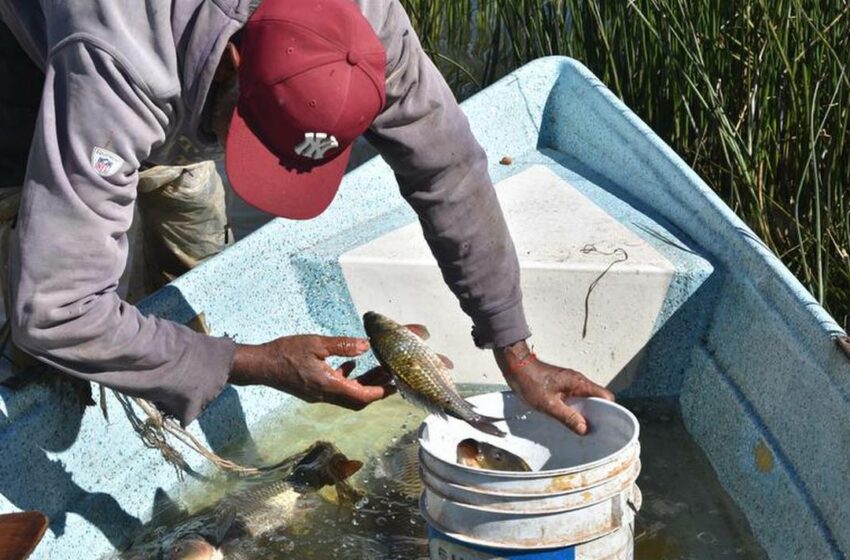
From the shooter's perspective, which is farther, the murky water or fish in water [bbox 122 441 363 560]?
the murky water

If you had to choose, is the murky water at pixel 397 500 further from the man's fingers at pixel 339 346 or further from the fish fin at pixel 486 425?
the man's fingers at pixel 339 346

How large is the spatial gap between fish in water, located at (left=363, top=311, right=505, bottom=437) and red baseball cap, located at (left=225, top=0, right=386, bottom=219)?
449mm

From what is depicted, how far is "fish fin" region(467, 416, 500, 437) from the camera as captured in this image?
2812 millimetres

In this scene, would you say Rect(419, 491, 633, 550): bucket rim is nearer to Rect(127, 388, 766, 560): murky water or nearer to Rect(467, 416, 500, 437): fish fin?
Rect(467, 416, 500, 437): fish fin

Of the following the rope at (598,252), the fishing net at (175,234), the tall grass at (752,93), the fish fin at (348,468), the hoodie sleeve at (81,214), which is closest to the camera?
the hoodie sleeve at (81,214)

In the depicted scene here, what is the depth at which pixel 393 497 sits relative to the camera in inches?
135

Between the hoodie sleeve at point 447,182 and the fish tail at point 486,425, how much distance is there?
25cm

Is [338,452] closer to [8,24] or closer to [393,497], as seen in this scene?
[393,497]

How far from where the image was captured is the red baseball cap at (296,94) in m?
2.36

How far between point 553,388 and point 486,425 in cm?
19

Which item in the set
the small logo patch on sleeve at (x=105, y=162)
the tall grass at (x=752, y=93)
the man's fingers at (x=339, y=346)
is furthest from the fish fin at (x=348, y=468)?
the tall grass at (x=752, y=93)

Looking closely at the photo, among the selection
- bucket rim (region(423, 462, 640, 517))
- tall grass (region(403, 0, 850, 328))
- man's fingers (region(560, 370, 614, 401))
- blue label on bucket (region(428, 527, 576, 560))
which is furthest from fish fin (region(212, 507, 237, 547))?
tall grass (region(403, 0, 850, 328))

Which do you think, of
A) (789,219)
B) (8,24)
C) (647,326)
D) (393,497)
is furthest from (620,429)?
(789,219)

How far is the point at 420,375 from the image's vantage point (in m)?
2.78
